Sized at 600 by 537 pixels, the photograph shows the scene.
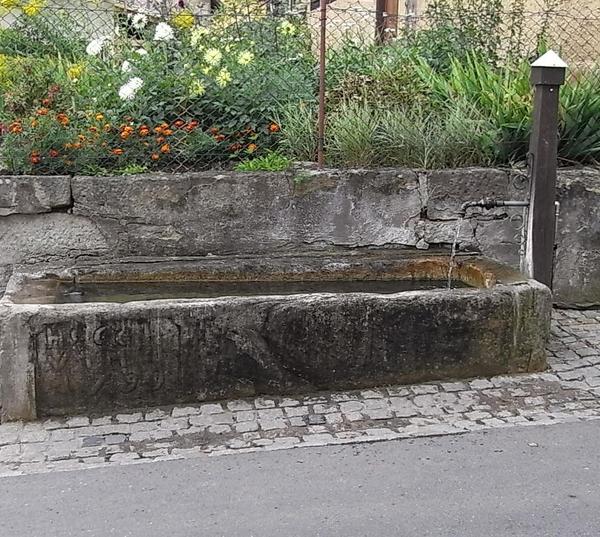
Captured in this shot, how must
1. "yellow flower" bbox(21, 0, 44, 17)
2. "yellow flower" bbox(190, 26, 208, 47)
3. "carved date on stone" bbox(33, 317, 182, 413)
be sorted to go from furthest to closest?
"yellow flower" bbox(21, 0, 44, 17) < "yellow flower" bbox(190, 26, 208, 47) < "carved date on stone" bbox(33, 317, 182, 413)

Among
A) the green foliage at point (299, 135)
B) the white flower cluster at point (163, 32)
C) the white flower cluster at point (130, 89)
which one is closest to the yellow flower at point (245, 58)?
the green foliage at point (299, 135)

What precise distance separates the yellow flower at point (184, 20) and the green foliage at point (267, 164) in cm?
148

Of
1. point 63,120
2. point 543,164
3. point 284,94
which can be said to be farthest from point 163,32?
point 543,164

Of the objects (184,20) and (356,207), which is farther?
(184,20)

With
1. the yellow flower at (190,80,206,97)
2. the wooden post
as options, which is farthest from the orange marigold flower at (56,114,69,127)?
the wooden post

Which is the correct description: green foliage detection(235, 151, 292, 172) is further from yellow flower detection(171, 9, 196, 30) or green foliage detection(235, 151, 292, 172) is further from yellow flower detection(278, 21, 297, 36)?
yellow flower detection(278, 21, 297, 36)

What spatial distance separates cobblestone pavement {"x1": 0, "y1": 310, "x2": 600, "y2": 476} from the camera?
147 inches

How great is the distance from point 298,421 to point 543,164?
227 centimetres

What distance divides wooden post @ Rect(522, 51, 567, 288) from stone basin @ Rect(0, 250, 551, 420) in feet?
1.41

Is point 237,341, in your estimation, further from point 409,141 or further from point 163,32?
point 163,32

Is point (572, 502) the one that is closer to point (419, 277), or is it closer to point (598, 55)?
point (419, 277)

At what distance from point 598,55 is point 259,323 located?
427 centimetres

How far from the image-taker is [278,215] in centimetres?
559

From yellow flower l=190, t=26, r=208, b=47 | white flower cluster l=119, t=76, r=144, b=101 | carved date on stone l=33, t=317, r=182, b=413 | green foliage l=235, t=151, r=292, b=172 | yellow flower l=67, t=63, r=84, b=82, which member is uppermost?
yellow flower l=190, t=26, r=208, b=47
